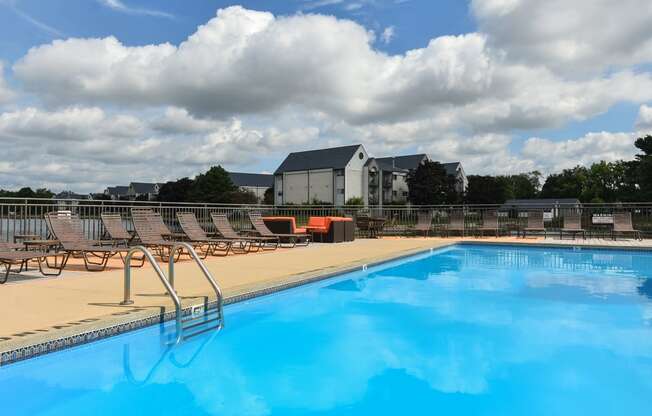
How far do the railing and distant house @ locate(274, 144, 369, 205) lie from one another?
37524 mm

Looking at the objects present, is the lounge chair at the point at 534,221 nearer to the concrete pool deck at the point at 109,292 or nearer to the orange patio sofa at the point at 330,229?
the orange patio sofa at the point at 330,229

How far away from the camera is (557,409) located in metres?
3.33

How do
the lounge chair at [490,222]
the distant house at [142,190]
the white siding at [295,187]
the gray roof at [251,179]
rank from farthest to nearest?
the distant house at [142,190], the gray roof at [251,179], the white siding at [295,187], the lounge chair at [490,222]

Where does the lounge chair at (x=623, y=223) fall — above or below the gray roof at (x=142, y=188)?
below

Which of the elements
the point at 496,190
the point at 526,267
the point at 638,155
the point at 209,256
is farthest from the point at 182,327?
the point at 496,190

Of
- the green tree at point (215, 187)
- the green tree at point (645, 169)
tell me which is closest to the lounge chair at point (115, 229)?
the green tree at point (645, 169)

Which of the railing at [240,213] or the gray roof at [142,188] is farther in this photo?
the gray roof at [142,188]

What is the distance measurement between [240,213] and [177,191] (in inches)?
2522

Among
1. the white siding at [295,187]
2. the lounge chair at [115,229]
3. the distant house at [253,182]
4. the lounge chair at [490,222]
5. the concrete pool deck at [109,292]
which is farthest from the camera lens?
the distant house at [253,182]

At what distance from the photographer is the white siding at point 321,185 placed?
61.1 meters

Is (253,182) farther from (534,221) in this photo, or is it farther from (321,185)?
(534,221)

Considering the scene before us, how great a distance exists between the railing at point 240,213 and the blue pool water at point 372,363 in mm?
5554

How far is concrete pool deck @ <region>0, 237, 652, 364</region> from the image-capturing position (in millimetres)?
3840

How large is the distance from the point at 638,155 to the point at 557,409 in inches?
1496
